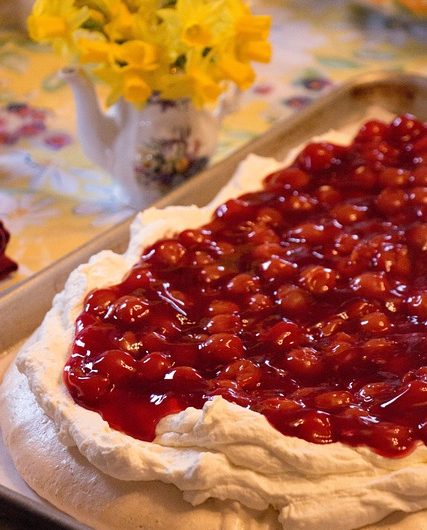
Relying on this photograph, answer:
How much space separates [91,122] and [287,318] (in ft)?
1.75

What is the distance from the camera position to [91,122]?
1.50 meters

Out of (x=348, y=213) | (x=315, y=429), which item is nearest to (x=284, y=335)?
(x=315, y=429)

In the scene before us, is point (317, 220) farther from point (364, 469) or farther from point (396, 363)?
point (364, 469)

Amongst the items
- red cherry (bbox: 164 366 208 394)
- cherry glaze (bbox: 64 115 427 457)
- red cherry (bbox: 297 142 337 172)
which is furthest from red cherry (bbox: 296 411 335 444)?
red cherry (bbox: 297 142 337 172)

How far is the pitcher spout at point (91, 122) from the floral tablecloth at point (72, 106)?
0.10 meters

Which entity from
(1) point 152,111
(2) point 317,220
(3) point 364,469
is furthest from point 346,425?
(1) point 152,111

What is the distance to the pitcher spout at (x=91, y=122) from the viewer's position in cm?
148

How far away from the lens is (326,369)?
40.9 inches

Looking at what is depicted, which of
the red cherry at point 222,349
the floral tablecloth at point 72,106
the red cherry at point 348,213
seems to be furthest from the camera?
the floral tablecloth at point 72,106

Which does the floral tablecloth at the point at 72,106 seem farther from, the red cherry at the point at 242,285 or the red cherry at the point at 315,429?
the red cherry at the point at 315,429

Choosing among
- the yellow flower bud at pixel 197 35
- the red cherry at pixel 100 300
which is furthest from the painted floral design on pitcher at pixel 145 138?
the red cherry at pixel 100 300

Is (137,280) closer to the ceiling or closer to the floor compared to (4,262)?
closer to the ceiling

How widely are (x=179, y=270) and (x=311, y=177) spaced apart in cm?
32

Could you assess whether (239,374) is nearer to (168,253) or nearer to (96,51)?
(168,253)
